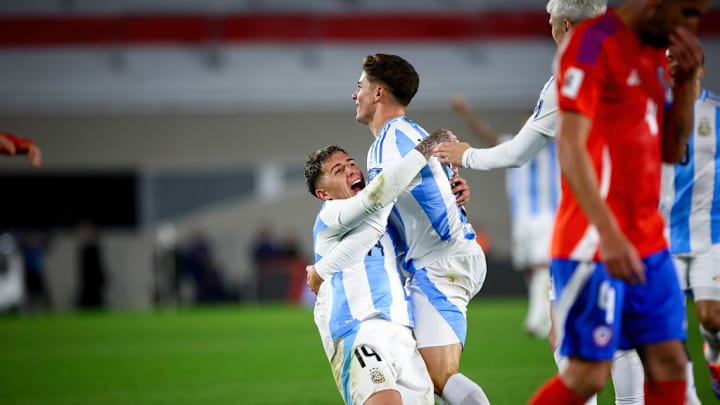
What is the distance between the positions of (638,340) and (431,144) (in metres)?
1.38

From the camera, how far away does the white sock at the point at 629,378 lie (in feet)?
15.3

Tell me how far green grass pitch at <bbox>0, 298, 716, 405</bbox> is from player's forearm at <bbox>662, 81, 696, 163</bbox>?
10.7 ft

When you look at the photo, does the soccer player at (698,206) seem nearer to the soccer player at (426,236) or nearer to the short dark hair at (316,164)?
the soccer player at (426,236)

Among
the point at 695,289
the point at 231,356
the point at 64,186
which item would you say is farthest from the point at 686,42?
the point at 64,186

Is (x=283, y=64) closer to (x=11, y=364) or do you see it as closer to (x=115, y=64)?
(x=115, y=64)

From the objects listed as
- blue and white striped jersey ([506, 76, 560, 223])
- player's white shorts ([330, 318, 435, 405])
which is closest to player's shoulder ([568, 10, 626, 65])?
player's white shorts ([330, 318, 435, 405])

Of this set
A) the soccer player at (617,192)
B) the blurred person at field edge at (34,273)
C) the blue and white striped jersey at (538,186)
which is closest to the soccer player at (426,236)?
the soccer player at (617,192)

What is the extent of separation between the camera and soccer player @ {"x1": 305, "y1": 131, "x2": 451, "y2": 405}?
14.1ft

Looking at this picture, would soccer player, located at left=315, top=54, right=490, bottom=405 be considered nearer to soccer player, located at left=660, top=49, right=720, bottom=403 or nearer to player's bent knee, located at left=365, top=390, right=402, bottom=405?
player's bent knee, located at left=365, top=390, right=402, bottom=405

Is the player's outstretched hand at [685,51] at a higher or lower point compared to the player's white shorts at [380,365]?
higher

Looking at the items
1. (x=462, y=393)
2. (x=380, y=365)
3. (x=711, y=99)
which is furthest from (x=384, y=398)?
(x=711, y=99)

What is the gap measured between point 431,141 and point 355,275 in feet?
2.47

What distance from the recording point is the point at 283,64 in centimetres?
2653

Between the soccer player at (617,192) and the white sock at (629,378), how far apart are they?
1134 mm
